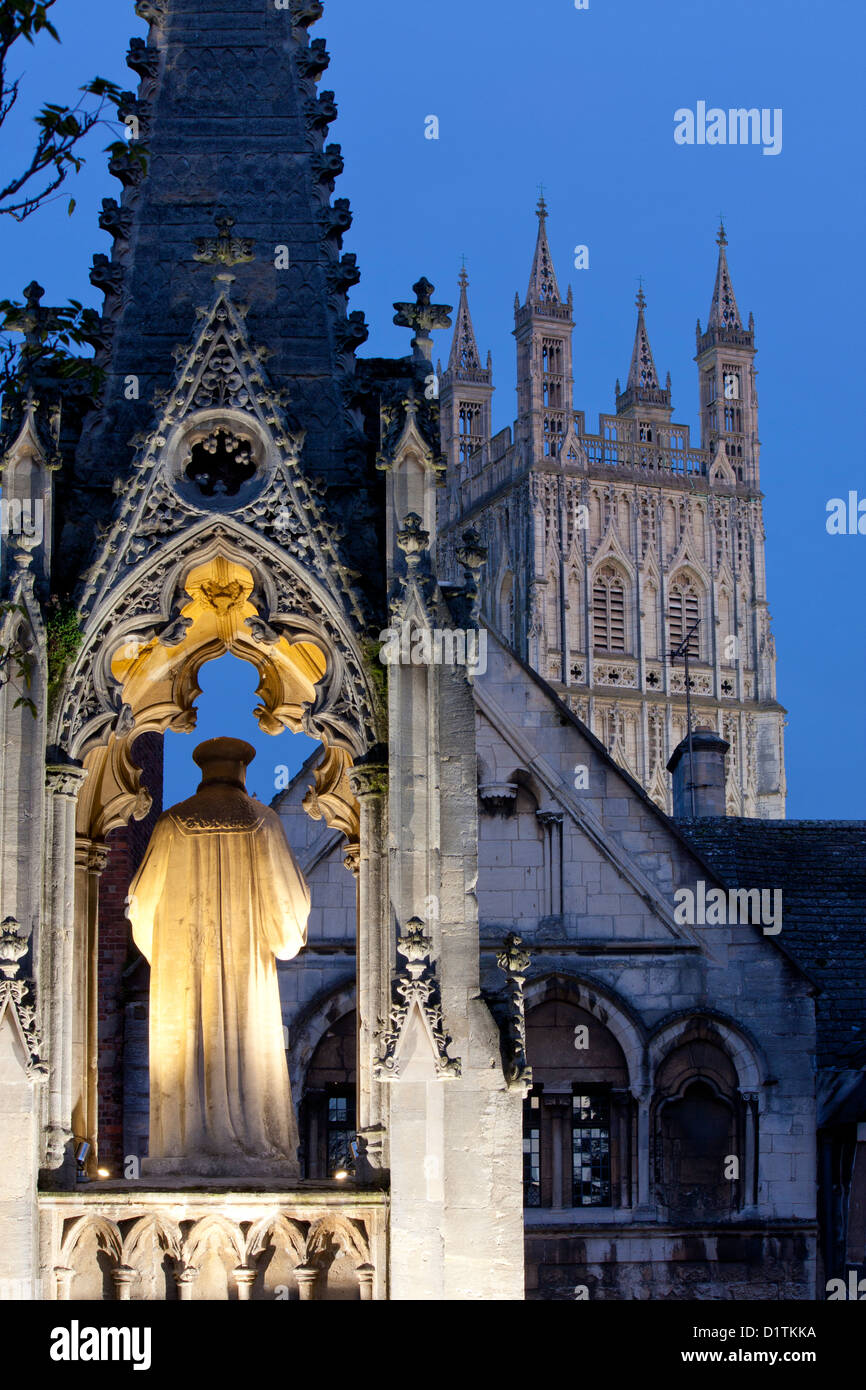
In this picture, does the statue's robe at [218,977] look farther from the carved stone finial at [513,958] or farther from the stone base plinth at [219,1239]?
the carved stone finial at [513,958]

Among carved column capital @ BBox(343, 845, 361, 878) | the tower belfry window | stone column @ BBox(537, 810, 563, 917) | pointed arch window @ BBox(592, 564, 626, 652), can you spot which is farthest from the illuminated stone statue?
pointed arch window @ BBox(592, 564, 626, 652)

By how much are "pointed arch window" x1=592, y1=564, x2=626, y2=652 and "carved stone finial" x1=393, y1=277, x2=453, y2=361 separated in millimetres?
140595

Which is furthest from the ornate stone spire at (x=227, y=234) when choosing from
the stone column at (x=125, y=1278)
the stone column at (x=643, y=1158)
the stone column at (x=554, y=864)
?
the stone column at (x=643, y=1158)

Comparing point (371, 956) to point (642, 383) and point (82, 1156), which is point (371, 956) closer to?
point (82, 1156)

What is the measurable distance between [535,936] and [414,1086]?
18.5 m

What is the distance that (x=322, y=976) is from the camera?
31547 mm

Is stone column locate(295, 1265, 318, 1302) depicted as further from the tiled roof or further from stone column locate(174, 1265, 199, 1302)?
the tiled roof

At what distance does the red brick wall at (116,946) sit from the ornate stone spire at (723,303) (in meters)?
137

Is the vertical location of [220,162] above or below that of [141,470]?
above

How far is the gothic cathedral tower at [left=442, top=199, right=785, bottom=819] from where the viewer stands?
153875 millimetres

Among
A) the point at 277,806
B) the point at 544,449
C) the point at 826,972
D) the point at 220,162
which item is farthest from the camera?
the point at 544,449

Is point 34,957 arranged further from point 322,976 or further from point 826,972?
point 826,972

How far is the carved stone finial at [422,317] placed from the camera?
1530 centimetres
